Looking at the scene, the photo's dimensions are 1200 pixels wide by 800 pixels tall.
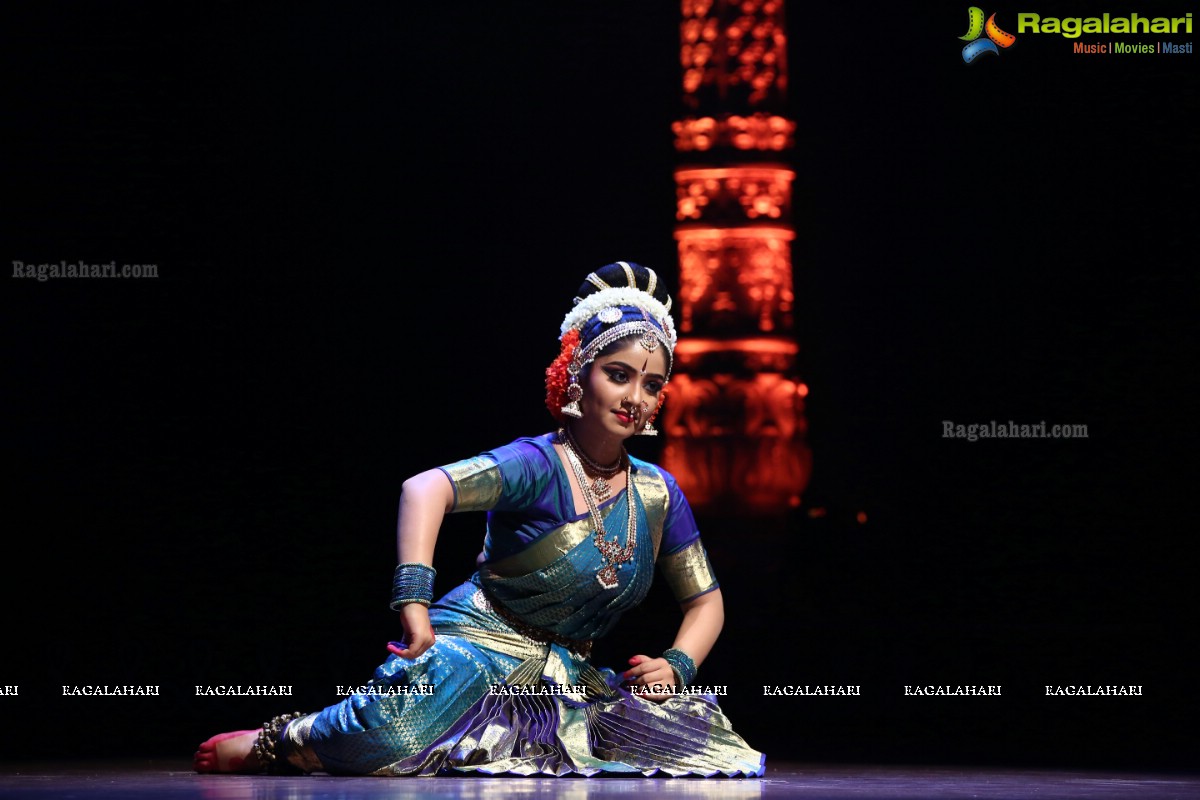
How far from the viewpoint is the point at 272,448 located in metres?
4.71

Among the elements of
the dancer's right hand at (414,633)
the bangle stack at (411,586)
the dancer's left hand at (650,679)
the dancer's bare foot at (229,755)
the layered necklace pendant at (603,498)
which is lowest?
the dancer's bare foot at (229,755)

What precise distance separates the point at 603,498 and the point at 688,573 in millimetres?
301

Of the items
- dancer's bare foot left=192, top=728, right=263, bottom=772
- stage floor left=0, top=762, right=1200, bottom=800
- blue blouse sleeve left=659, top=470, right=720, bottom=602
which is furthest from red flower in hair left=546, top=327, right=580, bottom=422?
dancer's bare foot left=192, top=728, right=263, bottom=772

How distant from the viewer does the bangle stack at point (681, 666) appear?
3.33 meters

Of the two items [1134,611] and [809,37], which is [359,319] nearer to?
[809,37]

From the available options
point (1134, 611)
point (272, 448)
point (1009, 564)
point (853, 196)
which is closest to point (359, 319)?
point (272, 448)

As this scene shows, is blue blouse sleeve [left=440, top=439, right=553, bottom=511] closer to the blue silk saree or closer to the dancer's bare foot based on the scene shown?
the blue silk saree

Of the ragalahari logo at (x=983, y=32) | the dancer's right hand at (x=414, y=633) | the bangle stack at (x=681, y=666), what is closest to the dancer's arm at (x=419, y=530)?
the dancer's right hand at (x=414, y=633)

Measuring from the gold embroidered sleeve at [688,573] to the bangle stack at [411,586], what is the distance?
0.64 m

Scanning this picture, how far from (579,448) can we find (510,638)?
0.42m

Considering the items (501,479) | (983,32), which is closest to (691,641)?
(501,479)

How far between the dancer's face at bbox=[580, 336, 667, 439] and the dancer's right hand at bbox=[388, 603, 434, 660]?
22.8 inches

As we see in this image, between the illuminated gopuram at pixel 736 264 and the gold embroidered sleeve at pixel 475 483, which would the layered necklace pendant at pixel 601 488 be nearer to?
the gold embroidered sleeve at pixel 475 483

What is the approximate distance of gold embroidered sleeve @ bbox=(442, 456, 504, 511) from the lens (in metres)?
3.22
